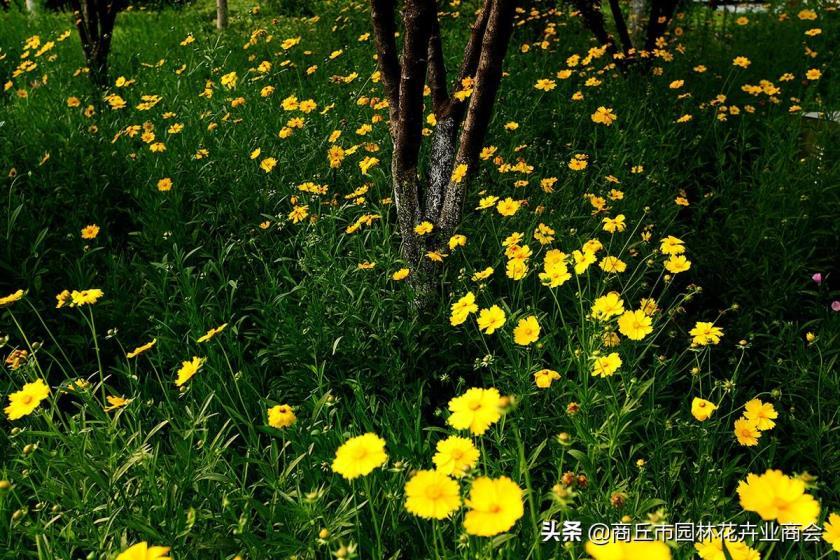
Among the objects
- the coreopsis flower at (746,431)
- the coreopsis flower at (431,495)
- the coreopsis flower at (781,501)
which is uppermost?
the coreopsis flower at (781,501)

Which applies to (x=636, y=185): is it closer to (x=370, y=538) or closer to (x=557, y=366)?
(x=557, y=366)

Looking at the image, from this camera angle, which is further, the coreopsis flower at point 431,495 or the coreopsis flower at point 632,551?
the coreopsis flower at point 431,495

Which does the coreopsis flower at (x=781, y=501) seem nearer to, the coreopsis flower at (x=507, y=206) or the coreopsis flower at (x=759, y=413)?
the coreopsis flower at (x=759, y=413)

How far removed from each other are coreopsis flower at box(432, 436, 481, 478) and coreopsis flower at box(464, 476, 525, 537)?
0.08 metres

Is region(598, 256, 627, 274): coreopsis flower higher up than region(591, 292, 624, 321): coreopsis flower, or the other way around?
region(591, 292, 624, 321): coreopsis flower

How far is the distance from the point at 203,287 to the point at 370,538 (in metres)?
1.32

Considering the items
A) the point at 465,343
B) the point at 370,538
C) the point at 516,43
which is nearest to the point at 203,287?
the point at 465,343

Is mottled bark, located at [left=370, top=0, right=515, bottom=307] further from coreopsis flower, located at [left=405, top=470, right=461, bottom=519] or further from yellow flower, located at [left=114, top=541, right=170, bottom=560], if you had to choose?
yellow flower, located at [left=114, top=541, right=170, bottom=560]

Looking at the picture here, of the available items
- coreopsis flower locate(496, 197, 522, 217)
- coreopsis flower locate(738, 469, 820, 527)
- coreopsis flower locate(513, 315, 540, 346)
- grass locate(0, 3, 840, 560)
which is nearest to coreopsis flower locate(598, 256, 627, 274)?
grass locate(0, 3, 840, 560)

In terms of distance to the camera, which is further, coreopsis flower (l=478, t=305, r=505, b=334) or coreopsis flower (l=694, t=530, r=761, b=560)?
coreopsis flower (l=478, t=305, r=505, b=334)

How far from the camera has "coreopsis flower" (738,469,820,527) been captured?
2.48ft

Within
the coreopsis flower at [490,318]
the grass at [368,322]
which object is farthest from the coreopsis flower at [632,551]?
Result: the coreopsis flower at [490,318]

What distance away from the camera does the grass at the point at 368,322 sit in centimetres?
136

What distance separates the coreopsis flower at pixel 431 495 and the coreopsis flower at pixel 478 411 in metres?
0.09
